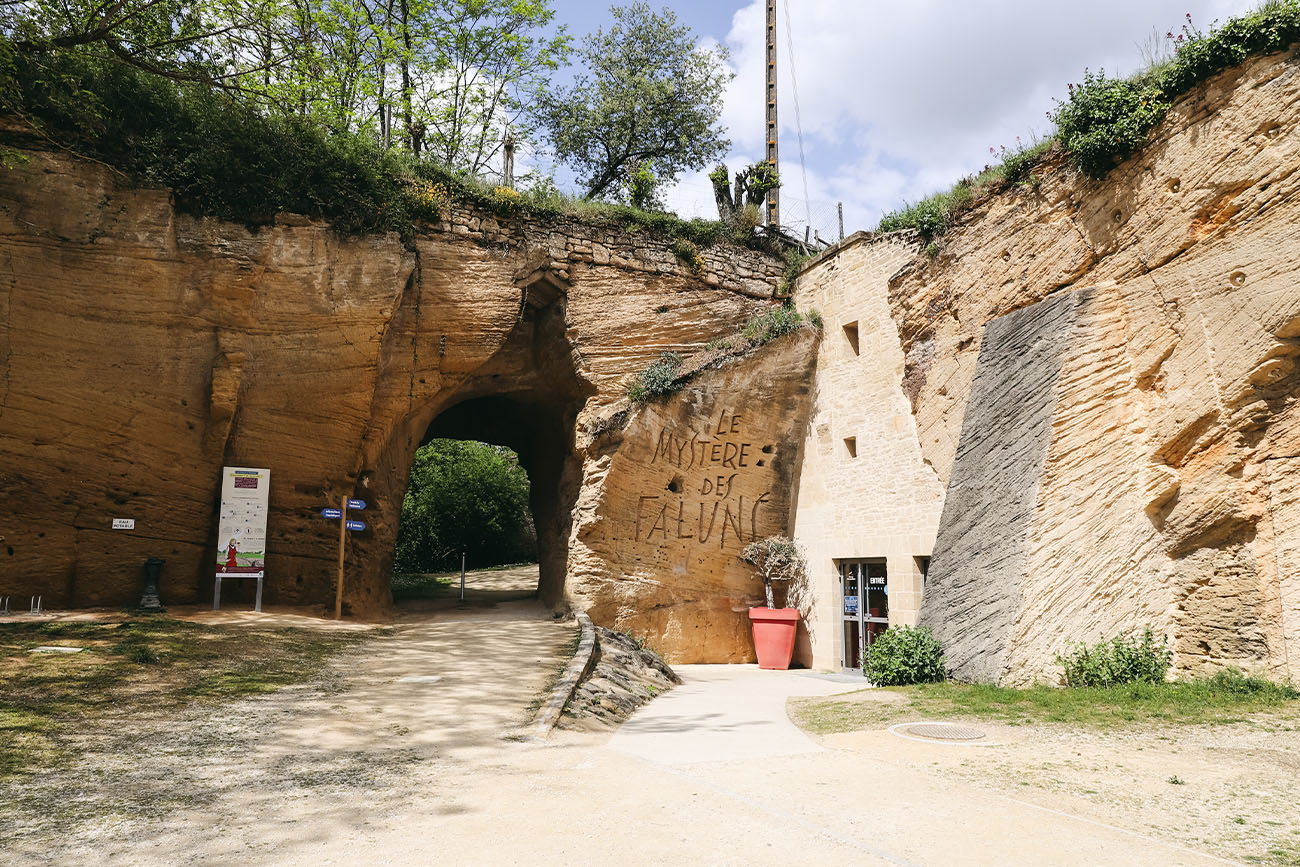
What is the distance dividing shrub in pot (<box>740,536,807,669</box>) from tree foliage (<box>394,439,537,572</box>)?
520 inches

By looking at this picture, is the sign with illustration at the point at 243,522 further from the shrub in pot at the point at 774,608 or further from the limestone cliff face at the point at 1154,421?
the limestone cliff face at the point at 1154,421

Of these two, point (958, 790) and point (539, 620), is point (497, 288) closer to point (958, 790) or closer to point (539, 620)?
point (539, 620)

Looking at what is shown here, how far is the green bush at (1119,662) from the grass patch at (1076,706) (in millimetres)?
261

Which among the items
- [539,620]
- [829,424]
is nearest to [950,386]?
[829,424]

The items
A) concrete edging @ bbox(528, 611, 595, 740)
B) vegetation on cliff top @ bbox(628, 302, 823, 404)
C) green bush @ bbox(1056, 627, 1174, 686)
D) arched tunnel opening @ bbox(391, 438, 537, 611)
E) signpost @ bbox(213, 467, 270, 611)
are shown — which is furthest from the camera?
arched tunnel opening @ bbox(391, 438, 537, 611)

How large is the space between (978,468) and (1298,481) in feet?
10.7

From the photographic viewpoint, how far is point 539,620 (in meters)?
13.6

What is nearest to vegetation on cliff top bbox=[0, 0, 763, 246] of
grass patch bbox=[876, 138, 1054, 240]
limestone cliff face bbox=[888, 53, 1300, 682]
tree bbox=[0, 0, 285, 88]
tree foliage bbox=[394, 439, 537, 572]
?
tree bbox=[0, 0, 285, 88]

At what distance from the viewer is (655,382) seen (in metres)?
14.3

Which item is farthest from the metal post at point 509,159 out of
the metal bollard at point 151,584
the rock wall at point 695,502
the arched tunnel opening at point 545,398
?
the metal bollard at point 151,584

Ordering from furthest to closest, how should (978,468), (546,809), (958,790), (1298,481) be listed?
(978,468)
(1298,481)
(958,790)
(546,809)

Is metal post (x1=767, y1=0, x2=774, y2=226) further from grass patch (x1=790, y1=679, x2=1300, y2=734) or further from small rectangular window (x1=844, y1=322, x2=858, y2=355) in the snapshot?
grass patch (x1=790, y1=679, x2=1300, y2=734)

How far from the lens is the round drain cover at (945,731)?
6.32 m

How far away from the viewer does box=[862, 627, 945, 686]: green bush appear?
9328 millimetres
